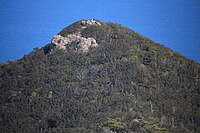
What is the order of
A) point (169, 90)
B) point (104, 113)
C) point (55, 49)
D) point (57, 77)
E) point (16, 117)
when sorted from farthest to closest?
1. point (55, 49)
2. point (57, 77)
3. point (169, 90)
4. point (16, 117)
5. point (104, 113)

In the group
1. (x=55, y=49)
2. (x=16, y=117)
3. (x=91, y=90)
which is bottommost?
(x=16, y=117)

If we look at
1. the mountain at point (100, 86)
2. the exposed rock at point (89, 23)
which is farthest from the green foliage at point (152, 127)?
the exposed rock at point (89, 23)

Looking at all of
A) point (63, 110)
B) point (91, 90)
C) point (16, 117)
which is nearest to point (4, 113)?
point (16, 117)

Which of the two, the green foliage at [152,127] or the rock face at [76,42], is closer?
the green foliage at [152,127]

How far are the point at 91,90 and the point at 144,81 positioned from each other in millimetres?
14682

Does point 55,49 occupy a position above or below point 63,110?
above

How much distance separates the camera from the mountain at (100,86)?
106m

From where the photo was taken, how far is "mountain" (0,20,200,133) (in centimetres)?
10581

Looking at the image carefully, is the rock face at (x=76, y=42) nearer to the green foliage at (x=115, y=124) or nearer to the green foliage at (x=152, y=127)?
the green foliage at (x=115, y=124)

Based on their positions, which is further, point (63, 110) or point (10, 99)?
point (10, 99)

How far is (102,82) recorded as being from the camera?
413 feet

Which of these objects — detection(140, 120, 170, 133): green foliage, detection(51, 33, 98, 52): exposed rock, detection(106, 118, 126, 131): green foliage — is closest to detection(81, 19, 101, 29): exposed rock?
detection(51, 33, 98, 52): exposed rock

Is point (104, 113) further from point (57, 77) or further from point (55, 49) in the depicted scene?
point (55, 49)

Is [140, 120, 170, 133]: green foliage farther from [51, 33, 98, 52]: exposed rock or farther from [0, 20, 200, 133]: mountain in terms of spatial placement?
[51, 33, 98, 52]: exposed rock
